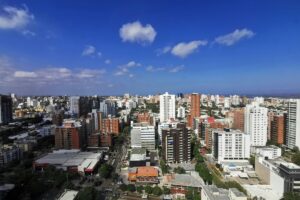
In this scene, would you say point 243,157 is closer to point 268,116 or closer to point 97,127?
point 268,116

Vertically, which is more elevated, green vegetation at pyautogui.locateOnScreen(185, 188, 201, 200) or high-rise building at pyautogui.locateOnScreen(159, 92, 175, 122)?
high-rise building at pyautogui.locateOnScreen(159, 92, 175, 122)

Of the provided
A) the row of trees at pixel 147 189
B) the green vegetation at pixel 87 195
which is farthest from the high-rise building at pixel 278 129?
the green vegetation at pixel 87 195

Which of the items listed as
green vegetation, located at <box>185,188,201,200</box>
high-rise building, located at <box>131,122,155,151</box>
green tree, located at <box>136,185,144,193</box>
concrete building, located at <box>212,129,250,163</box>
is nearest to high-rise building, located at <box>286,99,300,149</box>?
concrete building, located at <box>212,129,250,163</box>

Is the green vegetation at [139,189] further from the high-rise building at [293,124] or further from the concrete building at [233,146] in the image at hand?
the high-rise building at [293,124]

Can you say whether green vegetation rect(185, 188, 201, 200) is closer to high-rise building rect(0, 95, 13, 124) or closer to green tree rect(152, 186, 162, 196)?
green tree rect(152, 186, 162, 196)

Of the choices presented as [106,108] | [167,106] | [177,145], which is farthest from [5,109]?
[177,145]

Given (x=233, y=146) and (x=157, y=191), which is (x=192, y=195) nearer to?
(x=157, y=191)
